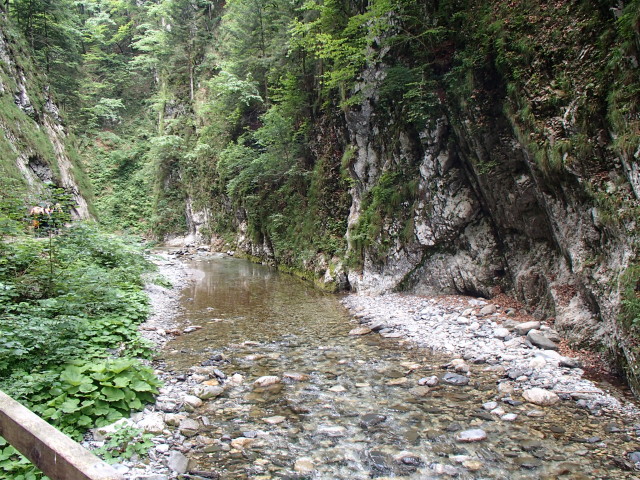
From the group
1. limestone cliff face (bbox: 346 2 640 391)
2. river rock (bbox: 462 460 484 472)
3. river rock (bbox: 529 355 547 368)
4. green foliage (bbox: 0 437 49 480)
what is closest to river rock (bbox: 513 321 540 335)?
limestone cliff face (bbox: 346 2 640 391)

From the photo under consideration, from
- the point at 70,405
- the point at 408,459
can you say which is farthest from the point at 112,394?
the point at 408,459

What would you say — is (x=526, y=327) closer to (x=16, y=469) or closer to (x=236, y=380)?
(x=236, y=380)

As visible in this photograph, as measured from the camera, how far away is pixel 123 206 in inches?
1356

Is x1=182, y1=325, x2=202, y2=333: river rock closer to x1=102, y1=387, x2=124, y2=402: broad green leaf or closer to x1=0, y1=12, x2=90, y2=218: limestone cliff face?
x1=102, y1=387, x2=124, y2=402: broad green leaf

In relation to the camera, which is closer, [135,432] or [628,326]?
[135,432]

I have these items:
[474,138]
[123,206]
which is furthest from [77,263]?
[123,206]

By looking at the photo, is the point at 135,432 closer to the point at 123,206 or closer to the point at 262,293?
the point at 262,293

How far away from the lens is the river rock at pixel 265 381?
5441mm

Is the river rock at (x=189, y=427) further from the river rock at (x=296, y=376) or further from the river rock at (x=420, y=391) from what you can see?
the river rock at (x=420, y=391)

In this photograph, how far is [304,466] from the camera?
3.66 metres

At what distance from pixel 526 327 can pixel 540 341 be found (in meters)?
0.59

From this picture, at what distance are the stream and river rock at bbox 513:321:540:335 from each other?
150cm

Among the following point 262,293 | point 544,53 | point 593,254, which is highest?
point 544,53

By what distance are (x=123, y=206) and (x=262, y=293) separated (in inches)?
1090
